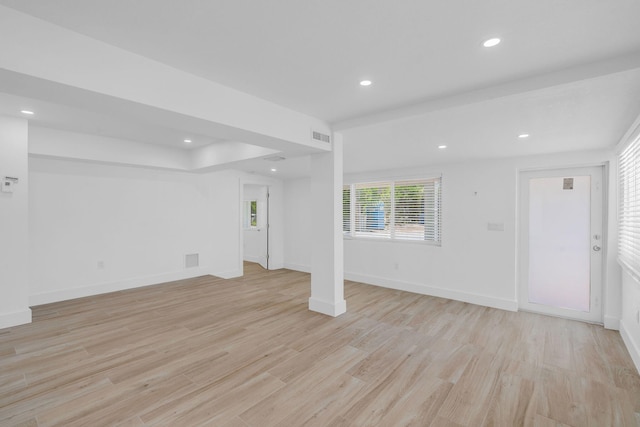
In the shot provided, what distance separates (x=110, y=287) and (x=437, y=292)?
5815 mm

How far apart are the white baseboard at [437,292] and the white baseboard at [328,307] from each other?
182 centimetres

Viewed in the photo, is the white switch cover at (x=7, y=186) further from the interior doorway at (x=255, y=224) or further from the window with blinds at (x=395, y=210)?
the window with blinds at (x=395, y=210)

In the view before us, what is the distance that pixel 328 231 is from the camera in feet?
13.5

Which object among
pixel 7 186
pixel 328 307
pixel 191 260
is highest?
pixel 7 186

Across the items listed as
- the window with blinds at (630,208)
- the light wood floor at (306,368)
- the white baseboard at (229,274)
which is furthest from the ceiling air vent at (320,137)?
the white baseboard at (229,274)

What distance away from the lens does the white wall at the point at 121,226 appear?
4.57 meters

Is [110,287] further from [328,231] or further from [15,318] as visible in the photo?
[328,231]

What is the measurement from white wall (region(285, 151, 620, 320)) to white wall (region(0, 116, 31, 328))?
A: 5.38m

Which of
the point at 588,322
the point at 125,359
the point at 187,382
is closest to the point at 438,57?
the point at 187,382

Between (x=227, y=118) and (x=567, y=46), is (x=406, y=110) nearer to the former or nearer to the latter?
(x=567, y=46)

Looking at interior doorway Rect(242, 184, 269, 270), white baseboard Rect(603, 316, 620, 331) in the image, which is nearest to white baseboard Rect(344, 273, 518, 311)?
white baseboard Rect(603, 316, 620, 331)

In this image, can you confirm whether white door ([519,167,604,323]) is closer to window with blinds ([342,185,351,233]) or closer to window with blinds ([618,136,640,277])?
window with blinds ([618,136,640,277])

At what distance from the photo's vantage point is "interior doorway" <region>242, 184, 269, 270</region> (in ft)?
27.0

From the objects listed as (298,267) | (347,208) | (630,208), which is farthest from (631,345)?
(298,267)
